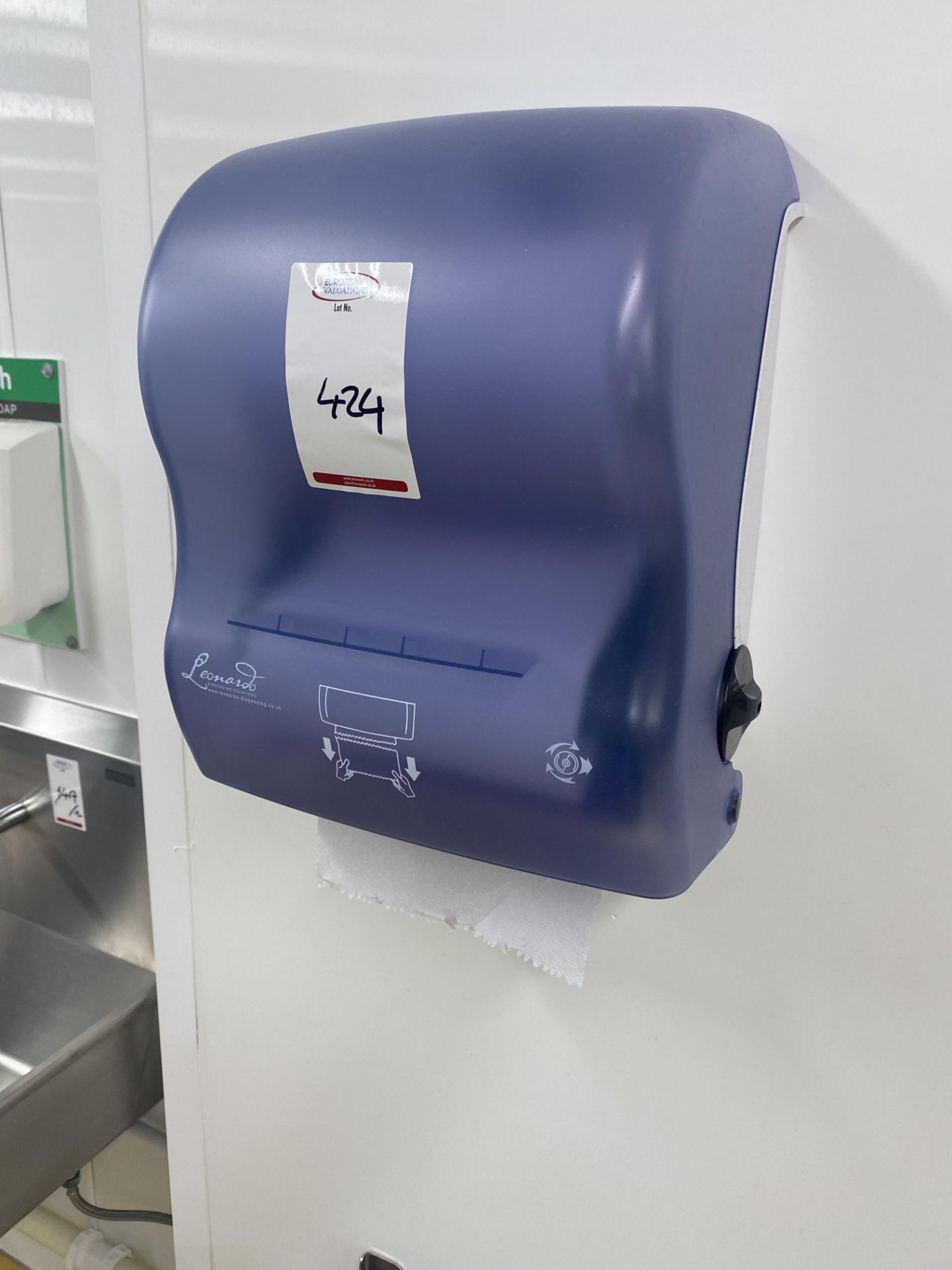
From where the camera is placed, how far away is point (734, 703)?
0.50 metres

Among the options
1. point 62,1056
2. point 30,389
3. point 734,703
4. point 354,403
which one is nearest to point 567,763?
point 734,703

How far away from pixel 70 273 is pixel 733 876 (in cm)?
88

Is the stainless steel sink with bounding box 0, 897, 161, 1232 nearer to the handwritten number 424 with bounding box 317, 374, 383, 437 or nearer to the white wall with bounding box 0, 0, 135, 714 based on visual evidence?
the white wall with bounding box 0, 0, 135, 714

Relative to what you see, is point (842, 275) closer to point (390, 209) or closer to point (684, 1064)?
point (390, 209)

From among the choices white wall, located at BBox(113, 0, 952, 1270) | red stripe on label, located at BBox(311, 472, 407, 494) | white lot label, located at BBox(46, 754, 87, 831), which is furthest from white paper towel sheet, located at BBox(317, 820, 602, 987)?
white lot label, located at BBox(46, 754, 87, 831)

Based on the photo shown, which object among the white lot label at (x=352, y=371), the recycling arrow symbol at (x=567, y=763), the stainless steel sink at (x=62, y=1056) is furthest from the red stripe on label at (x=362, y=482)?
the stainless steel sink at (x=62, y=1056)

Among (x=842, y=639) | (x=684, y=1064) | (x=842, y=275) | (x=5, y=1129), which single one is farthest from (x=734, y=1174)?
(x=5, y=1129)

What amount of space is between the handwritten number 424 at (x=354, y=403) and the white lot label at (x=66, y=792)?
31.4 inches

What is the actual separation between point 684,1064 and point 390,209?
0.55m

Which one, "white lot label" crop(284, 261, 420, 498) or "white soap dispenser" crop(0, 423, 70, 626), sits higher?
"white lot label" crop(284, 261, 420, 498)

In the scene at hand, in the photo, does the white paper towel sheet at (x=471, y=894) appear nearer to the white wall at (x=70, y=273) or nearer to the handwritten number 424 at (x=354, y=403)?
the handwritten number 424 at (x=354, y=403)

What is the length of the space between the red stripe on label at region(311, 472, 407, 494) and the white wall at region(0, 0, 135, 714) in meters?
0.58

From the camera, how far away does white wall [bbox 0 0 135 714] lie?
0.95 meters

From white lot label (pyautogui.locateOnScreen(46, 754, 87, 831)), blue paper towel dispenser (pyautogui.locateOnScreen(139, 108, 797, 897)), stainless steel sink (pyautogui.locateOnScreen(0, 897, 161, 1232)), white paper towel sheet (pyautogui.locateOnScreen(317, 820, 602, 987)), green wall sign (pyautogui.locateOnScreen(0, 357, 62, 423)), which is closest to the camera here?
blue paper towel dispenser (pyautogui.locateOnScreen(139, 108, 797, 897))
